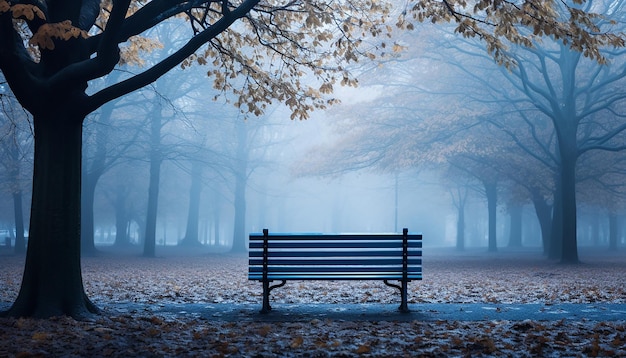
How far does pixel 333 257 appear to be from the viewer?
26.4 ft

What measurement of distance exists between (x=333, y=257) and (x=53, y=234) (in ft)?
11.8

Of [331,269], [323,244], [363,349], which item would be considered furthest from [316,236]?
[363,349]

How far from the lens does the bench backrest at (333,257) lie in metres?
8.02

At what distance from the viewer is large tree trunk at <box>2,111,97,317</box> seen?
7.61m

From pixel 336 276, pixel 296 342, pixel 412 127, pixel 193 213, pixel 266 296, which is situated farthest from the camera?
pixel 193 213

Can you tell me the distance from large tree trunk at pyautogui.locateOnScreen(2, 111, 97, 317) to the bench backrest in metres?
2.30

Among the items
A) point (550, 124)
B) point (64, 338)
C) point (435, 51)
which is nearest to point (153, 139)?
point (435, 51)

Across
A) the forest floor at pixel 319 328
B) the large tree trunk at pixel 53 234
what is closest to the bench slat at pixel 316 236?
the forest floor at pixel 319 328

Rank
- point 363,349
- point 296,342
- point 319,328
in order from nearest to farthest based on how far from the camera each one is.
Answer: point 363,349 < point 296,342 < point 319,328

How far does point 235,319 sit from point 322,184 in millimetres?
50437

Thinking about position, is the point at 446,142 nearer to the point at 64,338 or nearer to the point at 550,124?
the point at 550,124

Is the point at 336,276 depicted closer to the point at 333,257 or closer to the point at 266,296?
the point at 333,257

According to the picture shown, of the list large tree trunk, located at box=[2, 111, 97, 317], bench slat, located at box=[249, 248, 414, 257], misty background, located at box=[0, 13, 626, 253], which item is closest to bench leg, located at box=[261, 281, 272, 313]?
bench slat, located at box=[249, 248, 414, 257]

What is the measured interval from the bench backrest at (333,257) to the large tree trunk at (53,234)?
230cm
